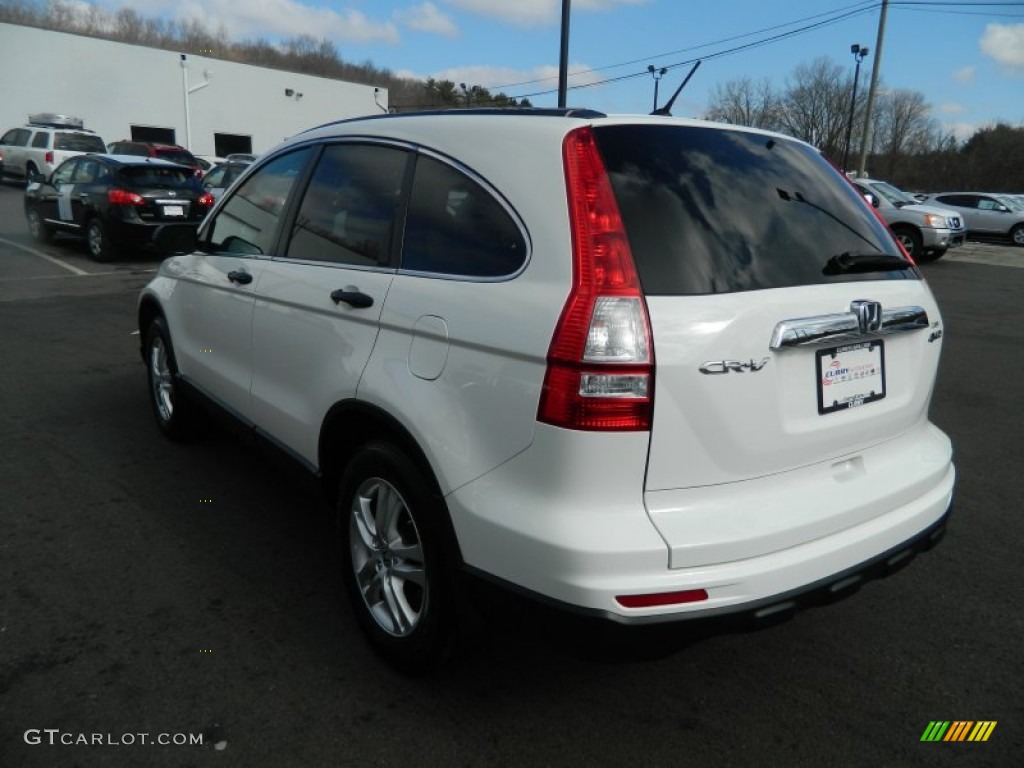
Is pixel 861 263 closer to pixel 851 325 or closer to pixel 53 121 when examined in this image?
pixel 851 325

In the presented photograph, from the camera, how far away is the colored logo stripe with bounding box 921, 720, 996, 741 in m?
2.37

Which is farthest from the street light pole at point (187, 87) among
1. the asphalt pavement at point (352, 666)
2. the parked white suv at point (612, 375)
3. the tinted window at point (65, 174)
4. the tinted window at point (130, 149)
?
the parked white suv at point (612, 375)

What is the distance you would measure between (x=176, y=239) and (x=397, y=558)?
271cm

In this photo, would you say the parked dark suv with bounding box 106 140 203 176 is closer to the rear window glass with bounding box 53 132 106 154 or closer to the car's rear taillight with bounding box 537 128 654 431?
the rear window glass with bounding box 53 132 106 154

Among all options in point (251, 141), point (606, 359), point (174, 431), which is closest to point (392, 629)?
point (606, 359)

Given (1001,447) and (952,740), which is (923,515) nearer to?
(952,740)

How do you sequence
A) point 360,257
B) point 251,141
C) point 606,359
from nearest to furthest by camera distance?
point 606,359 → point 360,257 → point 251,141

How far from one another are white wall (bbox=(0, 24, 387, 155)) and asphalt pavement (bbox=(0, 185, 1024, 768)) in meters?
28.8

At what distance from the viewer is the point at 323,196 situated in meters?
3.14

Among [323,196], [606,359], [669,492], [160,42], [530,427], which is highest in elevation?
[160,42]

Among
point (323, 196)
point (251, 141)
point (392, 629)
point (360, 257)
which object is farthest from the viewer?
point (251, 141)

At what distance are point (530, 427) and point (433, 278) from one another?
0.66 m

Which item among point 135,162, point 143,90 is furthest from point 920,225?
point 143,90

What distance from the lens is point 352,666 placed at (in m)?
2.68
